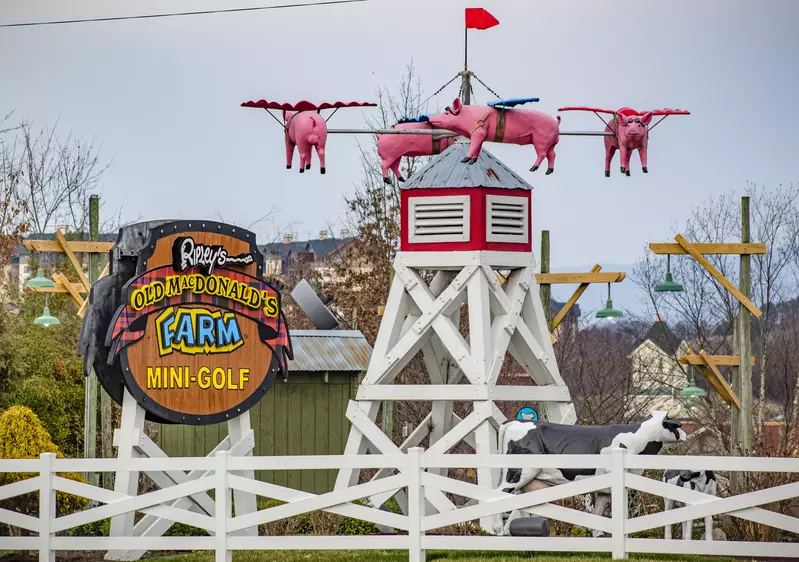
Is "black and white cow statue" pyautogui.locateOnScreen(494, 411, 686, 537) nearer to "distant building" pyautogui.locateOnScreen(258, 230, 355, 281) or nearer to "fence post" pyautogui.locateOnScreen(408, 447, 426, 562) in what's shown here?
"fence post" pyautogui.locateOnScreen(408, 447, 426, 562)

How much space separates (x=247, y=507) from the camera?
1802 centimetres

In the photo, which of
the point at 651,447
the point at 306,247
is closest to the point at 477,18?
the point at 651,447

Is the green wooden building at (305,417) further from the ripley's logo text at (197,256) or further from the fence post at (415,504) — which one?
the fence post at (415,504)

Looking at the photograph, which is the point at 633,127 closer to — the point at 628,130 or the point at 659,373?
the point at 628,130

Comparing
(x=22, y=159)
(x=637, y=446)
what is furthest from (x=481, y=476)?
(x=22, y=159)

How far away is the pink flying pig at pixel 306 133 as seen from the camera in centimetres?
1920

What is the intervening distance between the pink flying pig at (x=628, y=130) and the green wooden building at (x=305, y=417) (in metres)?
6.52

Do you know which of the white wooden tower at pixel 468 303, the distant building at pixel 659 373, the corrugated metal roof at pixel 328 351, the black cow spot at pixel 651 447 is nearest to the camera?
the black cow spot at pixel 651 447

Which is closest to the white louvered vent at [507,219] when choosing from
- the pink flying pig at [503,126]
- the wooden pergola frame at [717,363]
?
the pink flying pig at [503,126]

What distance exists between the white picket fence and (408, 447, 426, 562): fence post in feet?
0.04

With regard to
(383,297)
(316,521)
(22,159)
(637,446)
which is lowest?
(316,521)

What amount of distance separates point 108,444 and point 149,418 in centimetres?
705

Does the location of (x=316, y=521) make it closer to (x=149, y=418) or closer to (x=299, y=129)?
(x=149, y=418)

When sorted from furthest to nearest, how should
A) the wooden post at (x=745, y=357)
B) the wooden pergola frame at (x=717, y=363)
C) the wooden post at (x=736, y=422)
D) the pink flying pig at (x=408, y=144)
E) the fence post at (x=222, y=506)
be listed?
the wooden pergola frame at (x=717, y=363), the wooden post at (x=745, y=357), the wooden post at (x=736, y=422), the pink flying pig at (x=408, y=144), the fence post at (x=222, y=506)
